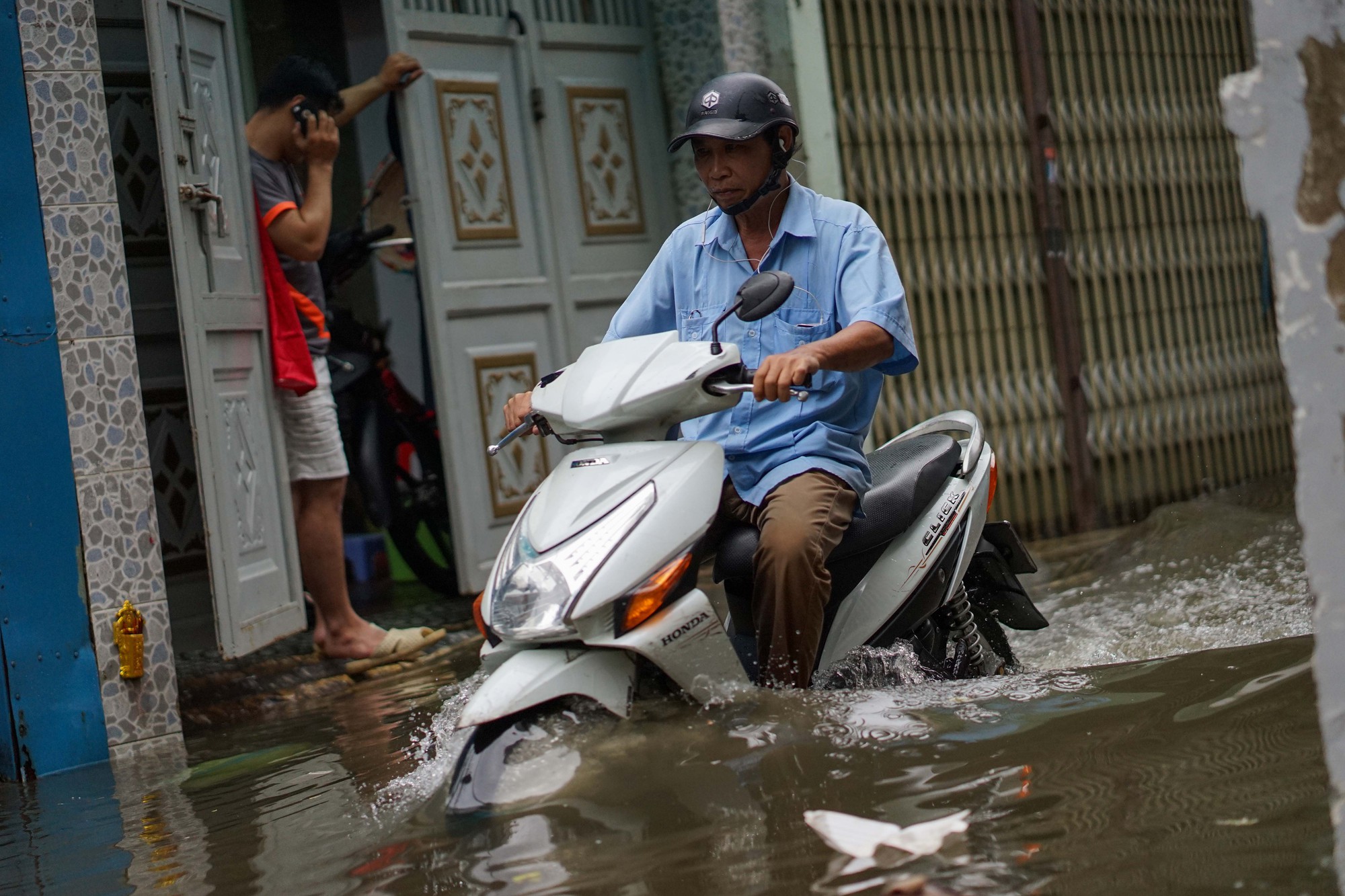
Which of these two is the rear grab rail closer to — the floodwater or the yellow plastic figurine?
the floodwater

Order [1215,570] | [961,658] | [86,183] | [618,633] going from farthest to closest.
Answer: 1. [1215,570]
2. [86,183]
3. [961,658]
4. [618,633]

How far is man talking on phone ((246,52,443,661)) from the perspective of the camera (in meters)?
4.93

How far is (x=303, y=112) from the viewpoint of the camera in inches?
195

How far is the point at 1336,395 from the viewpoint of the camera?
146 centimetres

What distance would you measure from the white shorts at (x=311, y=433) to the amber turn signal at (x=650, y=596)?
2716mm

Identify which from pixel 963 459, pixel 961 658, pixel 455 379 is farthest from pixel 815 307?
pixel 455 379

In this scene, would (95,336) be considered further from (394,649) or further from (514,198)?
(514,198)

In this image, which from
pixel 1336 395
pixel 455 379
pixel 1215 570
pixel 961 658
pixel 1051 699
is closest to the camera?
pixel 1336 395

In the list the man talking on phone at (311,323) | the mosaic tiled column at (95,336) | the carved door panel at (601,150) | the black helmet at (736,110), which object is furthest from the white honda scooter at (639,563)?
the carved door panel at (601,150)

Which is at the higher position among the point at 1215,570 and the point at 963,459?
the point at 963,459

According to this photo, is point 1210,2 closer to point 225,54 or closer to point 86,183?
point 225,54

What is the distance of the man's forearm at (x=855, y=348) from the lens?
Result: 2736 millimetres

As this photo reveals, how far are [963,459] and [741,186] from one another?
870 mm

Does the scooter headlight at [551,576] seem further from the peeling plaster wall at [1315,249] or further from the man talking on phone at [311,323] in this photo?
the man talking on phone at [311,323]
